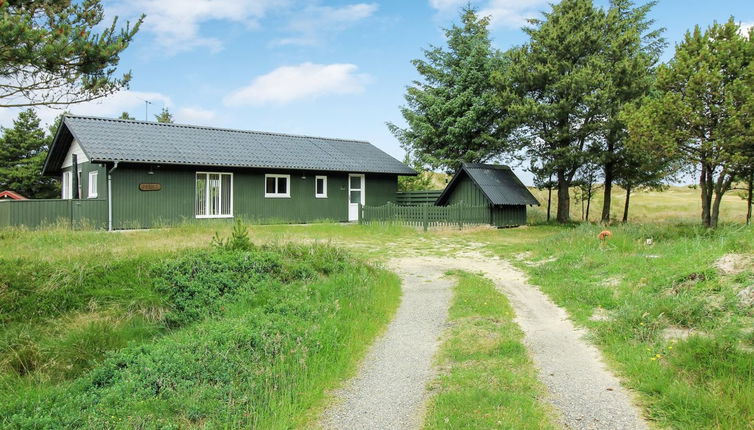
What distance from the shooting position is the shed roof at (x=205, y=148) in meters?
19.2

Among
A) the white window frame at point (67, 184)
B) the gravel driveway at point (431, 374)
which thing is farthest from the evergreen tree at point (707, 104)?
the white window frame at point (67, 184)

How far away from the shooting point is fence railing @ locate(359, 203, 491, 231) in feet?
65.1

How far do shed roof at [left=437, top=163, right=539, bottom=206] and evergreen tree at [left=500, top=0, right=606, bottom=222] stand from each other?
1731 mm

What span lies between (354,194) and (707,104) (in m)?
15.9

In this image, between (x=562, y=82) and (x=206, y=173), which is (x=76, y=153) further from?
(x=562, y=82)

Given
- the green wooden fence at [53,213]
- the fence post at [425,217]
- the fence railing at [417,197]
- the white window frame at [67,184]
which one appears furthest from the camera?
the fence railing at [417,197]

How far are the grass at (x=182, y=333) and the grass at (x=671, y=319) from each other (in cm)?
279

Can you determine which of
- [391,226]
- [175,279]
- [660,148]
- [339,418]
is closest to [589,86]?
[660,148]

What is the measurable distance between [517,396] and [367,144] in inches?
1052

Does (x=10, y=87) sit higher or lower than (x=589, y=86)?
lower

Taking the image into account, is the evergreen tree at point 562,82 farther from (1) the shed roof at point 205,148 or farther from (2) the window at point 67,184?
(2) the window at point 67,184

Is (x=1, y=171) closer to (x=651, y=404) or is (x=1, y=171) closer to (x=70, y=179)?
(x=70, y=179)

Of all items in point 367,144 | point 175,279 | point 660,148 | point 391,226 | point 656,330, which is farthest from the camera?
point 367,144

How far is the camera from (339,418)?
3.98 metres
